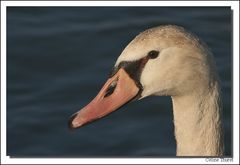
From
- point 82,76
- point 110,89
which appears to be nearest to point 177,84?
point 110,89

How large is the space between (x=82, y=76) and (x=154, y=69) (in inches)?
167

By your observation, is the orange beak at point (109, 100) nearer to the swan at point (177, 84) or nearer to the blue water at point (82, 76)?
the swan at point (177, 84)

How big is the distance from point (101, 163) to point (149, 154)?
4.13 ft

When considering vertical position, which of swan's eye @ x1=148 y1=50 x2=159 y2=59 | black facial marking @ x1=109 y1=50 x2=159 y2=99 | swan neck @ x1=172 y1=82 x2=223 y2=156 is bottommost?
swan neck @ x1=172 y1=82 x2=223 y2=156

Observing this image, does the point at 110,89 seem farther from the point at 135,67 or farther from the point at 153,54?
the point at 153,54

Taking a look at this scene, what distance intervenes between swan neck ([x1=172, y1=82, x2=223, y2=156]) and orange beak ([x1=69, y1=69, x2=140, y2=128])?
0.35 meters

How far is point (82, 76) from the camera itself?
10.9 meters

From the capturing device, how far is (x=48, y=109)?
10.4 m

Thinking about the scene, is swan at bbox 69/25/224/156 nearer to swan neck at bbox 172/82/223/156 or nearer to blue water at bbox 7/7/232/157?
swan neck at bbox 172/82/223/156

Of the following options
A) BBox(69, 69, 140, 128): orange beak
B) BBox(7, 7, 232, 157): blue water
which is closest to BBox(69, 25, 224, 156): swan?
BBox(69, 69, 140, 128): orange beak

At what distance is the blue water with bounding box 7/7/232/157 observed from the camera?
9953 millimetres

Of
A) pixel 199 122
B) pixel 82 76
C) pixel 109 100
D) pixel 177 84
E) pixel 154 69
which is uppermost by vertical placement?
pixel 82 76

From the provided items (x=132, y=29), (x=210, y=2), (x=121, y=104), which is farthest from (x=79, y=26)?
(x=121, y=104)

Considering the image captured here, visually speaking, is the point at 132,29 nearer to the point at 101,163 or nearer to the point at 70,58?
the point at 70,58
